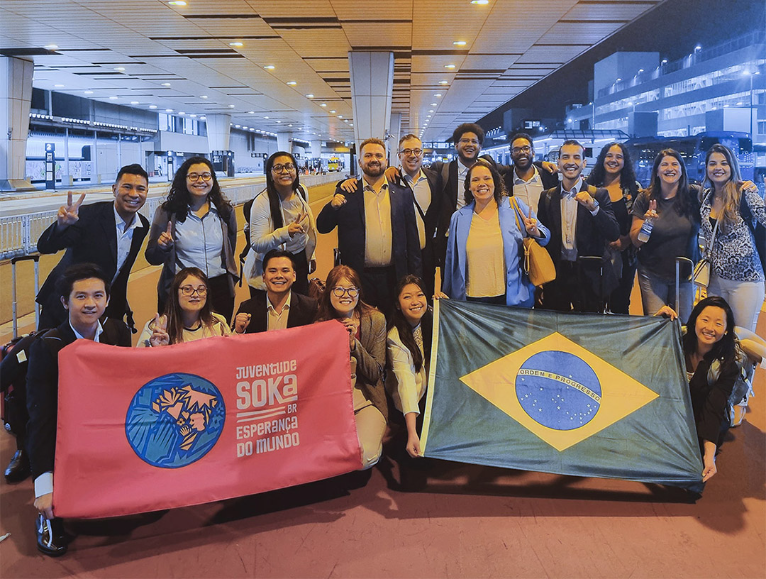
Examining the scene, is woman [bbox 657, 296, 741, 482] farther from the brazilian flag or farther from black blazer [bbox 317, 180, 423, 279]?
black blazer [bbox 317, 180, 423, 279]

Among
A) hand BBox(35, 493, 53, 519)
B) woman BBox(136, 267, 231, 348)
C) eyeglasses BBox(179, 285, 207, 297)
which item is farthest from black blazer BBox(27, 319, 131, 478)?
eyeglasses BBox(179, 285, 207, 297)

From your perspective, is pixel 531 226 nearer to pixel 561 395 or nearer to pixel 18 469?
pixel 561 395

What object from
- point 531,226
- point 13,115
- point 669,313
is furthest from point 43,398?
point 13,115

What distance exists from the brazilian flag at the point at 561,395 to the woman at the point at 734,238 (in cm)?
113

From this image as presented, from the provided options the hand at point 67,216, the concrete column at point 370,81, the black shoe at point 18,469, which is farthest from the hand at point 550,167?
the concrete column at point 370,81

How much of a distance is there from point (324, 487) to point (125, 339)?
4.96 feet

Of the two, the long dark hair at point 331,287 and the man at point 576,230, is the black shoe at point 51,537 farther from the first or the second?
the man at point 576,230

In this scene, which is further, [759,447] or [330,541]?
[759,447]

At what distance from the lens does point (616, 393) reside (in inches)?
135

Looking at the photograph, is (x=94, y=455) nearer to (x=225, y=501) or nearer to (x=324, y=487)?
(x=225, y=501)

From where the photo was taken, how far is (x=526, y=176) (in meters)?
5.08

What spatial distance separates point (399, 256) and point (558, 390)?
1580 millimetres

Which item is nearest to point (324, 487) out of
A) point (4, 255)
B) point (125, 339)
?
point (125, 339)

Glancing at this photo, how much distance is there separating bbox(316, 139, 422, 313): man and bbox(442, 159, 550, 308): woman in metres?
0.44
